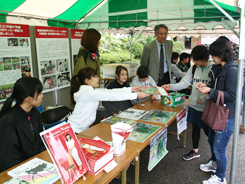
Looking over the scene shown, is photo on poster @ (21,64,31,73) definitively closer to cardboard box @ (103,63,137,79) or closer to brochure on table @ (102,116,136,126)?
brochure on table @ (102,116,136,126)

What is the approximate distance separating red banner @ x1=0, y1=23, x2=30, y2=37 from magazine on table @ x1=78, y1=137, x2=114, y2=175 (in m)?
2.47

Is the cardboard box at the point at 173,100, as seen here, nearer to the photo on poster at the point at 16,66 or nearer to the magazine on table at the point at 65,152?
the magazine on table at the point at 65,152

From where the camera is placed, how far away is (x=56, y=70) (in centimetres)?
389

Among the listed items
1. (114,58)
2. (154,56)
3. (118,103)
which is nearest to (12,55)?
(118,103)

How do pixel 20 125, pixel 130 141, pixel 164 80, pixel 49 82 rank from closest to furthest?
pixel 20 125 < pixel 130 141 < pixel 164 80 < pixel 49 82

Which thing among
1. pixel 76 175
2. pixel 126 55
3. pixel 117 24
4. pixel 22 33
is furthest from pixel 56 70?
pixel 126 55

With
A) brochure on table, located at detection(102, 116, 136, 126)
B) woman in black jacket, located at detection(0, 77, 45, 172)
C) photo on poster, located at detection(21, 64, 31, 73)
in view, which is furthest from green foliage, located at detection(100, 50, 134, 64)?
woman in black jacket, located at detection(0, 77, 45, 172)

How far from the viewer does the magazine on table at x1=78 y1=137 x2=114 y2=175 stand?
3.97ft

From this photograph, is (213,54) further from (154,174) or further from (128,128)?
(154,174)

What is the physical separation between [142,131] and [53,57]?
8.66 ft

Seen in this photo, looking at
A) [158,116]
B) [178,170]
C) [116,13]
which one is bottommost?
[178,170]

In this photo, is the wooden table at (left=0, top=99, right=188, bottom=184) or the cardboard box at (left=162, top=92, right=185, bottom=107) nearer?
the wooden table at (left=0, top=99, right=188, bottom=184)

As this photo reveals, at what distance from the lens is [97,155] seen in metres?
1.24

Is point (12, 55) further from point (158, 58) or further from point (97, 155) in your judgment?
point (97, 155)
